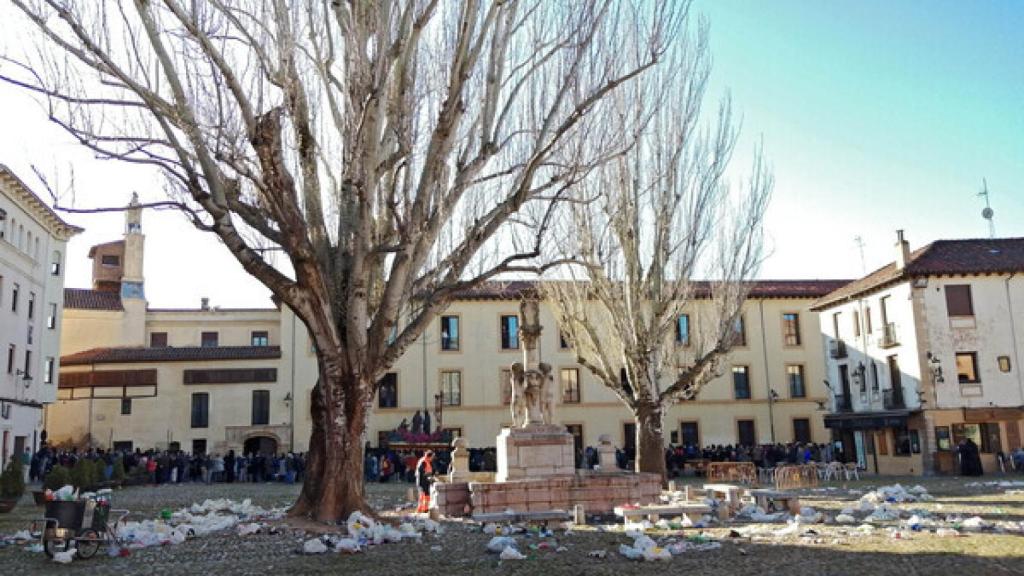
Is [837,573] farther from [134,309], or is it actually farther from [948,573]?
[134,309]

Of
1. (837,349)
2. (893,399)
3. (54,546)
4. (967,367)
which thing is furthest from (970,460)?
(54,546)

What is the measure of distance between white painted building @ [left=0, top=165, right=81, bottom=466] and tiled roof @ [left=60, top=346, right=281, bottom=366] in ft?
7.48

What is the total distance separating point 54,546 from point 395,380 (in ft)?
92.3

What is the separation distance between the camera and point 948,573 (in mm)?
8086

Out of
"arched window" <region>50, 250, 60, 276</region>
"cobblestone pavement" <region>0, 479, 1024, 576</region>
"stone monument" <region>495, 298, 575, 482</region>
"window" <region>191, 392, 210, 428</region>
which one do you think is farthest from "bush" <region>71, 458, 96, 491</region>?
"arched window" <region>50, 250, 60, 276</region>

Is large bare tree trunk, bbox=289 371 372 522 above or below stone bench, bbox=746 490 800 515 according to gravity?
above

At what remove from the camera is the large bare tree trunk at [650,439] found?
20.1 meters

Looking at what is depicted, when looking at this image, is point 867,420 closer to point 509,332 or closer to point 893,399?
point 893,399

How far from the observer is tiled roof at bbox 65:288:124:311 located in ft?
135

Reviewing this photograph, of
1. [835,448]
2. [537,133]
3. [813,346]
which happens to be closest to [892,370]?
[835,448]

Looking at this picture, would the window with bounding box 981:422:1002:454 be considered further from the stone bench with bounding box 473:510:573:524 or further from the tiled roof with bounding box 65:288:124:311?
the tiled roof with bounding box 65:288:124:311

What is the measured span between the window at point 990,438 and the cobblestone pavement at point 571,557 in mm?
17856

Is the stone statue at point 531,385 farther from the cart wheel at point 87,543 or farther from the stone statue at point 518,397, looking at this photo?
the cart wheel at point 87,543

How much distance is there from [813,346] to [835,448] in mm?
6695
